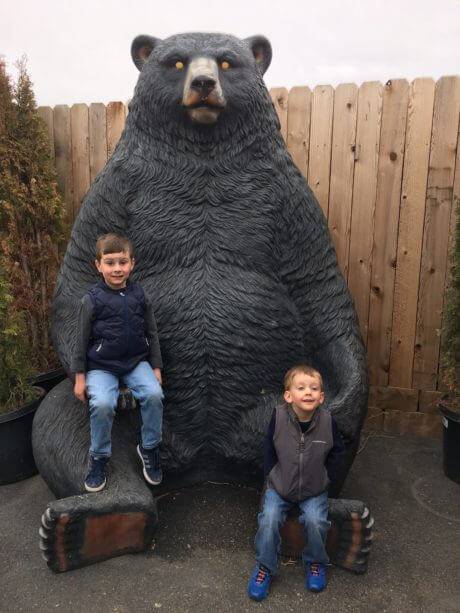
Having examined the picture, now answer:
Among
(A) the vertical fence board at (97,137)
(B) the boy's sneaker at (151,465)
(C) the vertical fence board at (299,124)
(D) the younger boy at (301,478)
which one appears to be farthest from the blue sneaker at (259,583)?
(A) the vertical fence board at (97,137)

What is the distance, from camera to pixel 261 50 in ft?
7.53

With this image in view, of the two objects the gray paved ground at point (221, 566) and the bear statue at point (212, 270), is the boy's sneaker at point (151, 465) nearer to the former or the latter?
the bear statue at point (212, 270)

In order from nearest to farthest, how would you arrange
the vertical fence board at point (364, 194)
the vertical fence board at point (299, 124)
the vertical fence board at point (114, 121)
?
the vertical fence board at point (364, 194), the vertical fence board at point (299, 124), the vertical fence board at point (114, 121)

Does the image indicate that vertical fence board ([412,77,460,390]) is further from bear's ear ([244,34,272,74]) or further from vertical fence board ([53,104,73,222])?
vertical fence board ([53,104,73,222])

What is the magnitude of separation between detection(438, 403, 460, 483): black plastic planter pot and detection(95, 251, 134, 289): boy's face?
1.73 m

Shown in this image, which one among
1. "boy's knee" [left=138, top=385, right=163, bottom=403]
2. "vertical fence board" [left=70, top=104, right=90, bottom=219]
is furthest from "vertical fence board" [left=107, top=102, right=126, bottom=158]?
"boy's knee" [left=138, top=385, right=163, bottom=403]

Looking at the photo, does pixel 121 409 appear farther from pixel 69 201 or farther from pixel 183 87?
pixel 69 201

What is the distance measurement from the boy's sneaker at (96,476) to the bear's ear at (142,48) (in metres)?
1.60

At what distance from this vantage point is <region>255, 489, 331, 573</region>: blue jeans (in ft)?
5.74

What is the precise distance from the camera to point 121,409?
6.90 feet

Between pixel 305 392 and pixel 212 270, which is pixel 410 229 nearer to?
pixel 212 270

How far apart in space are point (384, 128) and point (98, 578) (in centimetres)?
256

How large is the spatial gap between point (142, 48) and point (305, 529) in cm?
197

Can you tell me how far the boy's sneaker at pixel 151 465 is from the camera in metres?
2.04
